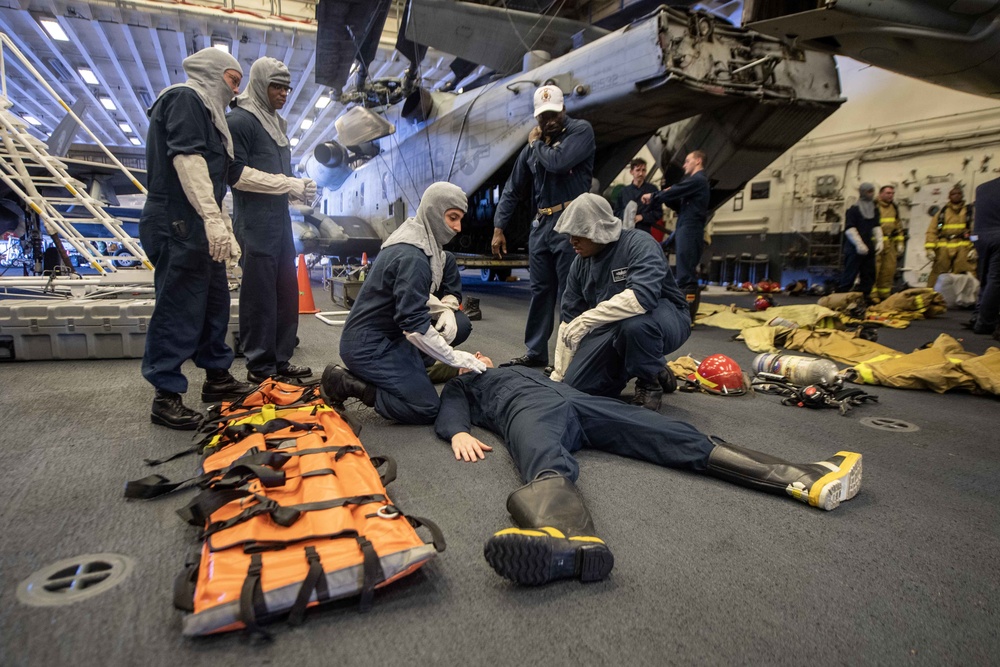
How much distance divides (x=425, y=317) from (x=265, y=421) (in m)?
0.76

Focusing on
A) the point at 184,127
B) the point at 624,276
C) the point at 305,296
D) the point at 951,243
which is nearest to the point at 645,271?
the point at 624,276

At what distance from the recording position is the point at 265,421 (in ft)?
6.34

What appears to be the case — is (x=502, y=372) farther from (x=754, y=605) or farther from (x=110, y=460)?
(x=110, y=460)

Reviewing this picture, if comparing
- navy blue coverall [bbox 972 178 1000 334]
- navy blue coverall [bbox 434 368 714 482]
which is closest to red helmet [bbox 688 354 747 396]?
navy blue coverall [bbox 434 368 714 482]

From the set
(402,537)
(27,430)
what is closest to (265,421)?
(402,537)

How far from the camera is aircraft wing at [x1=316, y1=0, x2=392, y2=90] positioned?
21.4ft

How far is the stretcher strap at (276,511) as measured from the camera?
120cm

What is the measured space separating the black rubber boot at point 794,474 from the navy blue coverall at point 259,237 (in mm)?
2395

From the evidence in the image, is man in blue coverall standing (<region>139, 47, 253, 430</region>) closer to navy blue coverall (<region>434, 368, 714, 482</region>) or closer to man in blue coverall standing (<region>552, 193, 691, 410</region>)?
navy blue coverall (<region>434, 368, 714, 482</region>)

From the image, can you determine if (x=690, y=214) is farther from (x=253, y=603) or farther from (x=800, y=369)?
(x=253, y=603)

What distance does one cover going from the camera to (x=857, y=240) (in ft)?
21.6

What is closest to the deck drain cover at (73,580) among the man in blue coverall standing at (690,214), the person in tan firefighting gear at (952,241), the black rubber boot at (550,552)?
the black rubber boot at (550,552)

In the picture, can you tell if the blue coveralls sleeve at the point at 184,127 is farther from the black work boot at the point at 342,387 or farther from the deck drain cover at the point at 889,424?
the deck drain cover at the point at 889,424

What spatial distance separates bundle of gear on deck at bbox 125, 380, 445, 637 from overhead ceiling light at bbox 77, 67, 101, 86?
15.8m
